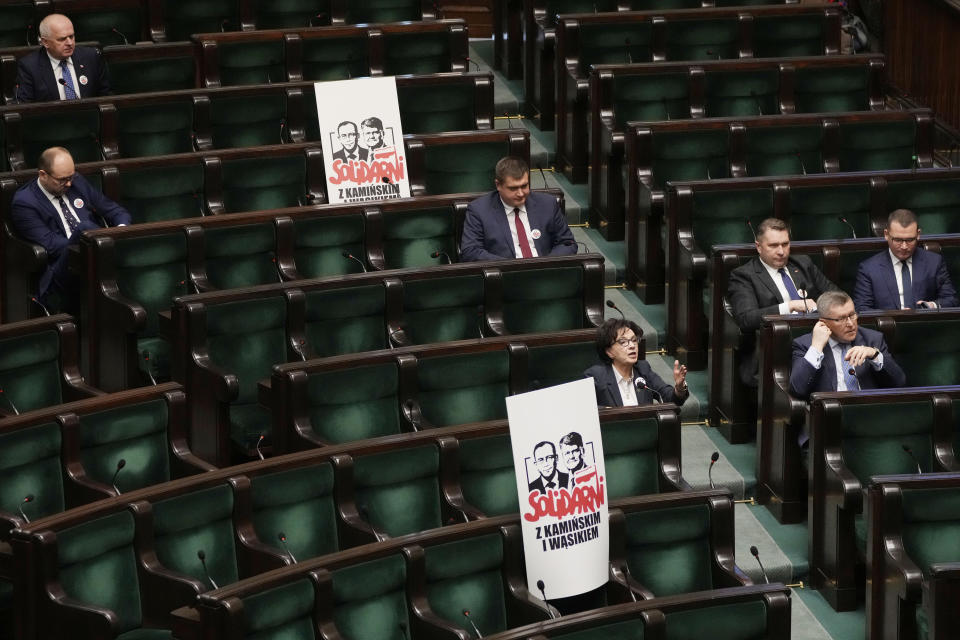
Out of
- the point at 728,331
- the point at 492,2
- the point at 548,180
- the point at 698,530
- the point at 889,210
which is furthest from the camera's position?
the point at 492,2

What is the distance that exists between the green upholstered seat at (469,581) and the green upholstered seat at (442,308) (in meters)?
0.90

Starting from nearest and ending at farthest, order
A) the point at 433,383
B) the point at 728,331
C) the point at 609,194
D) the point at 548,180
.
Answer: the point at 433,383 → the point at 728,331 → the point at 609,194 → the point at 548,180

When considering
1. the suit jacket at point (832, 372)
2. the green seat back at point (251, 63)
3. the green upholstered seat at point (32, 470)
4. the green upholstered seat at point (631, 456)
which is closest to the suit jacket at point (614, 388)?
the green upholstered seat at point (631, 456)

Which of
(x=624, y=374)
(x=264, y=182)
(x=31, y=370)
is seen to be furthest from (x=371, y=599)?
(x=264, y=182)

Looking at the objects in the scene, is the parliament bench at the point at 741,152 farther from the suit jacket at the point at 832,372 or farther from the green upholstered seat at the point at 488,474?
the green upholstered seat at the point at 488,474

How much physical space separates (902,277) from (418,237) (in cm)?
116

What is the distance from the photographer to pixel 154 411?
130 inches

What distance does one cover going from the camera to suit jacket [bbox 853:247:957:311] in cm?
391

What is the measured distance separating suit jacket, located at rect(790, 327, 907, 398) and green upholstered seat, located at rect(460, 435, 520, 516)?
0.71 m

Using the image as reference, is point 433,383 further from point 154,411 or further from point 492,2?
point 492,2

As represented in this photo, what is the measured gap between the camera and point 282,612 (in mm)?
2723

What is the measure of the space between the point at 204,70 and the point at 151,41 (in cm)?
38

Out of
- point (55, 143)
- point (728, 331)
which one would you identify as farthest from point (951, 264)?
point (55, 143)

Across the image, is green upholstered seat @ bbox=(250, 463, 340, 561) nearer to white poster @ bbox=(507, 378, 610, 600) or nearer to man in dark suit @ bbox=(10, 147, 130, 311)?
white poster @ bbox=(507, 378, 610, 600)
